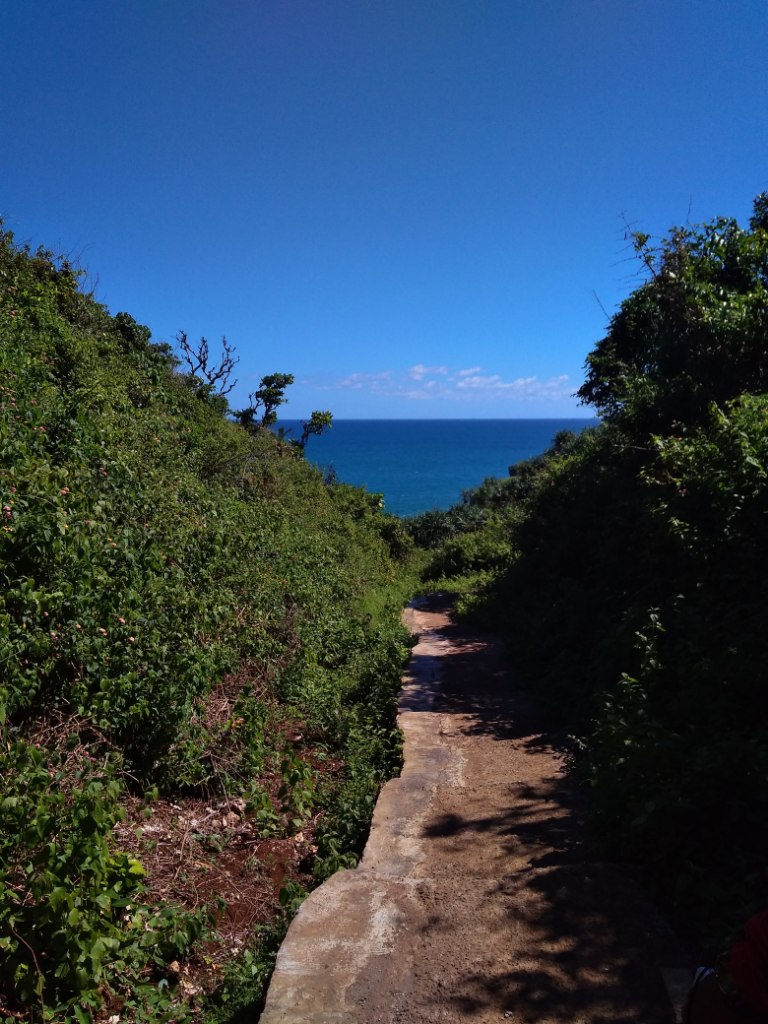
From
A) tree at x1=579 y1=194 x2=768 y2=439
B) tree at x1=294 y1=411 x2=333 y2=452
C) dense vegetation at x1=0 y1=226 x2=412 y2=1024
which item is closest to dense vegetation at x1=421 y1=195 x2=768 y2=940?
tree at x1=579 y1=194 x2=768 y2=439

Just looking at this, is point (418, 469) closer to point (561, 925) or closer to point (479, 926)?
point (479, 926)

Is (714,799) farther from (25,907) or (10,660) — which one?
(10,660)

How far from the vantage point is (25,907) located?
298 cm

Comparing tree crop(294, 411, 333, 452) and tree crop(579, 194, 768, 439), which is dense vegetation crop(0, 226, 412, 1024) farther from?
tree crop(294, 411, 333, 452)

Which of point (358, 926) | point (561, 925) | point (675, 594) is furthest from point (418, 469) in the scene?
point (561, 925)

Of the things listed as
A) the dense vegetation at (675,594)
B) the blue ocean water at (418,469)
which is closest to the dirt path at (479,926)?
the dense vegetation at (675,594)

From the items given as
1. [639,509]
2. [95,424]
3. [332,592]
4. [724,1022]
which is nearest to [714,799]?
[724,1022]

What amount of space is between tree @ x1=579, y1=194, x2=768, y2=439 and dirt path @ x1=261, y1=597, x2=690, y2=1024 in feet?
21.4

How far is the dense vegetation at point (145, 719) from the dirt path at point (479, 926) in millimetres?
650

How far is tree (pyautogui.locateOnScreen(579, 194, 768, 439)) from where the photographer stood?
865cm

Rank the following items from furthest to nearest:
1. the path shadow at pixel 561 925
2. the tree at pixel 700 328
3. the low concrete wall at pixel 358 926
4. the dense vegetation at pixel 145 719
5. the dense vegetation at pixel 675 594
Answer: the tree at pixel 700 328 → the dense vegetation at pixel 675 594 → the dense vegetation at pixel 145 719 → the low concrete wall at pixel 358 926 → the path shadow at pixel 561 925

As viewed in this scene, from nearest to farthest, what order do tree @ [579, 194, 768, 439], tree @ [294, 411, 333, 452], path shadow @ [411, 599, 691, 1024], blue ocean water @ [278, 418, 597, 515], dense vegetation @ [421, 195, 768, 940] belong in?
path shadow @ [411, 599, 691, 1024] < dense vegetation @ [421, 195, 768, 940] < tree @ [579, 194, 768, 439] < tree @ [294, 411, 333, 452] < blue ocean water @ [278, 418, 597, 515]

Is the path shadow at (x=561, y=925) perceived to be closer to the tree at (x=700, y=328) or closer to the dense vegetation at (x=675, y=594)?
the dense vegetation at (x=675, y=594)

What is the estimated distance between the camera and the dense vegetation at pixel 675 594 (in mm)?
3350
